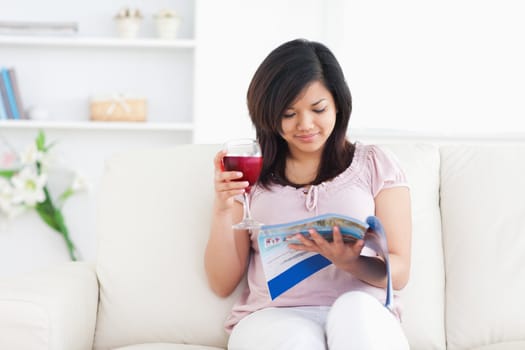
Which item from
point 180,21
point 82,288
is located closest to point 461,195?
point 82,288

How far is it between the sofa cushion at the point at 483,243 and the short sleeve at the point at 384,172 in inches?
9.8

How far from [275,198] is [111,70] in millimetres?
2395

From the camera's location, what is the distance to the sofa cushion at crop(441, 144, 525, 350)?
199 centimetres

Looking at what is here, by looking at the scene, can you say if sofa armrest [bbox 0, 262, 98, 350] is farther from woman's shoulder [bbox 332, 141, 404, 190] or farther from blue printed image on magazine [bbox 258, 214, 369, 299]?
woman's shoulder [bbox 332, 141, 404, 190]

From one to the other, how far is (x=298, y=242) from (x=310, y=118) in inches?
14.9

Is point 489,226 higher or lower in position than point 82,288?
higher

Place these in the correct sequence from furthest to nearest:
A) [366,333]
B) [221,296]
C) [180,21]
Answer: [180,21] < [221,296] < [366,333]

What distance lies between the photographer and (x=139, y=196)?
2096 millimetres

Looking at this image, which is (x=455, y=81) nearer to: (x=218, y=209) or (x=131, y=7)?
(x=131, y=7)

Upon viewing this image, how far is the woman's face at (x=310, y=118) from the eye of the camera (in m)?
1.88

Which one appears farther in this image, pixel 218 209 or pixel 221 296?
pixel 221 296

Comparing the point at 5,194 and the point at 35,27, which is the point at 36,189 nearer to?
the point at 5,194

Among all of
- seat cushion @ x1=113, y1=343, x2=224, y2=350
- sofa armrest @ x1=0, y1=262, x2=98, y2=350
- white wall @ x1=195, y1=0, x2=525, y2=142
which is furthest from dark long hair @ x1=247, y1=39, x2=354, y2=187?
white wall @ x1=195, y1=0, x2=525, y2=142

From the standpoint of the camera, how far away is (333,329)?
5.20ft
